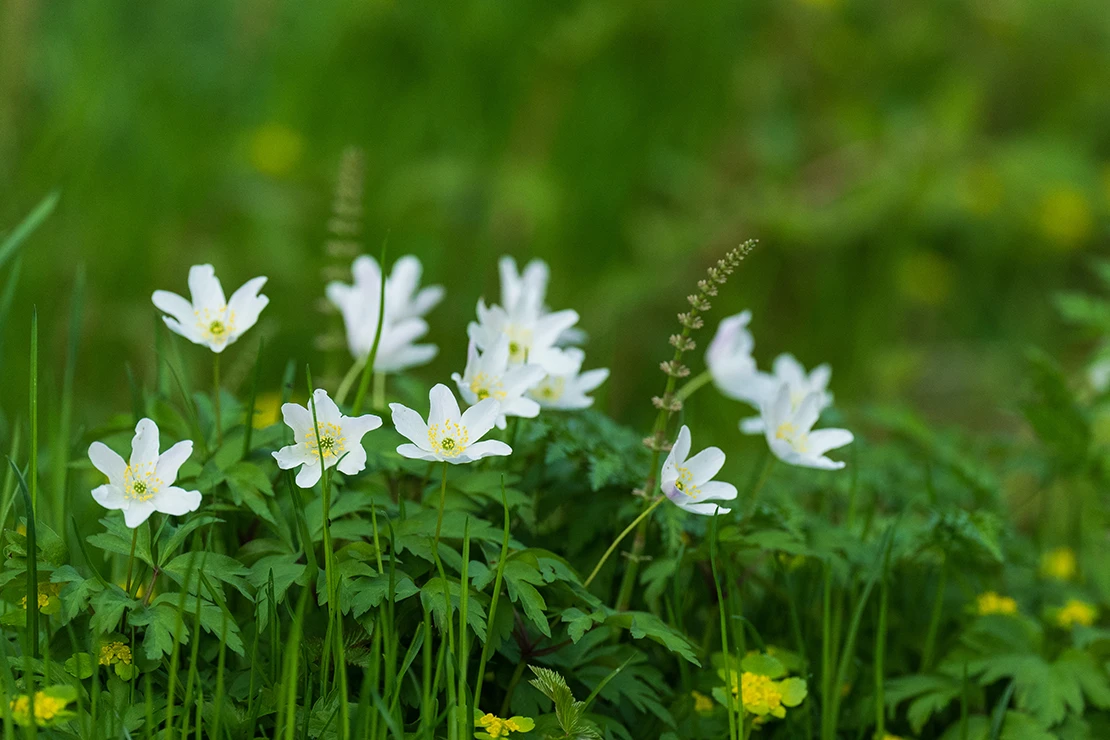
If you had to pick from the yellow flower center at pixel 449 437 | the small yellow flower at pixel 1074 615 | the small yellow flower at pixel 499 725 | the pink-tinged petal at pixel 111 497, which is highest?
the yellow flower center at pixel 449 437

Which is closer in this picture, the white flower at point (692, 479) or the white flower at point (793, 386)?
the white flower at point (692, 479)

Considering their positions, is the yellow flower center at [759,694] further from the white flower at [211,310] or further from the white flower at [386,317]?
the white flower at [211,310]

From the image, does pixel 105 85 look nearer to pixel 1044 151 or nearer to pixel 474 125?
pixel 474 125

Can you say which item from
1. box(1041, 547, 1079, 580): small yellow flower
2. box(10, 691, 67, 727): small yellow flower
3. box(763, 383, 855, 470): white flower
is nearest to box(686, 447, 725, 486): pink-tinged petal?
box(763, 383, 855, 470): white flower

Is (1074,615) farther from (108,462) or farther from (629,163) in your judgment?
(629,163)

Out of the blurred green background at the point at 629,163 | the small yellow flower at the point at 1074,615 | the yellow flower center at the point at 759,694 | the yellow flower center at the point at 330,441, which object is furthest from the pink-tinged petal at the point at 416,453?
the blurred green background at the point at 629,163

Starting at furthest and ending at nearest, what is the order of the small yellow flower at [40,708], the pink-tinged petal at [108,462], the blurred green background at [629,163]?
the blurred green background at [629,163] < the pink-tinged petal at [108,462] < the small yellow flower at [40,708]

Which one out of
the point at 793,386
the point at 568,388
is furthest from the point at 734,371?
the point at 568,388
